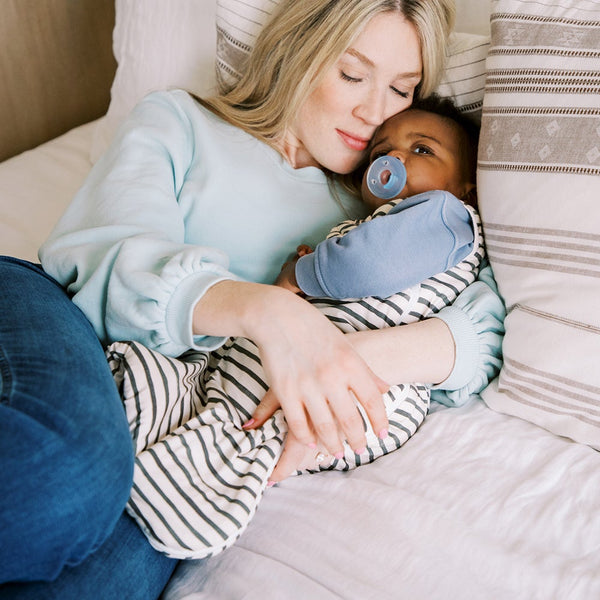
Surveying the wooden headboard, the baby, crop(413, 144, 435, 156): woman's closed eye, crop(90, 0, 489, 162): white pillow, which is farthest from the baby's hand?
the wooden headboard

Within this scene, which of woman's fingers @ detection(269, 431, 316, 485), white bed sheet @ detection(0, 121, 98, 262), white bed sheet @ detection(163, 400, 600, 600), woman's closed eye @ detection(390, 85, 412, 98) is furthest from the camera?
white bed sheet @ detection(0, 121, 98, 262)

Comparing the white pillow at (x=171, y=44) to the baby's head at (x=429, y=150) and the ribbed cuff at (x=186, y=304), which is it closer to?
the baby's head at (x=429, y=150)

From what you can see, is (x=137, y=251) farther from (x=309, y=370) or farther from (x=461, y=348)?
(x=461, y=348)

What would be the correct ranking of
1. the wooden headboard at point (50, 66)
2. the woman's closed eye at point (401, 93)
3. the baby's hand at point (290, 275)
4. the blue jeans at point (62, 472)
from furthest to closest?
1. the wooden headboard at point (50, 66)
2. the woman's closed eye at point (401, 93)
3. the baby's hand at point (290, 275)
4. the blue jeans at point (62, 472)

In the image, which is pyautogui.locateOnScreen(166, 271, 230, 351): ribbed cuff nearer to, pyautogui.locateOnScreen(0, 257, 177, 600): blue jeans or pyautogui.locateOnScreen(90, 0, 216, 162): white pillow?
pyautogui.locateOnScreen(0, 257, 177, 600): blue jeans

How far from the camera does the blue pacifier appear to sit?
3.48 feet

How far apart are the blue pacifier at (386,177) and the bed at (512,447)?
15 cm

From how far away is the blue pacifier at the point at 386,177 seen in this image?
1061 millimetres

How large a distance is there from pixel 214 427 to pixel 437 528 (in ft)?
1.01

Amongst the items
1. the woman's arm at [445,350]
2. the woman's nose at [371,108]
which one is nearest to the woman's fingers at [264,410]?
the woman's arm at [445,350]

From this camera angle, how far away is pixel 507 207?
3.05 feet

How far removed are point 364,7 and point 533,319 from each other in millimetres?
615

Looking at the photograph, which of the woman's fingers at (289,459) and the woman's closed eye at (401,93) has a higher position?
the woman's closed eye at (401,93)

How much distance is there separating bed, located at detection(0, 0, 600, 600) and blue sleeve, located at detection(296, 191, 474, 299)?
3.5 inches
